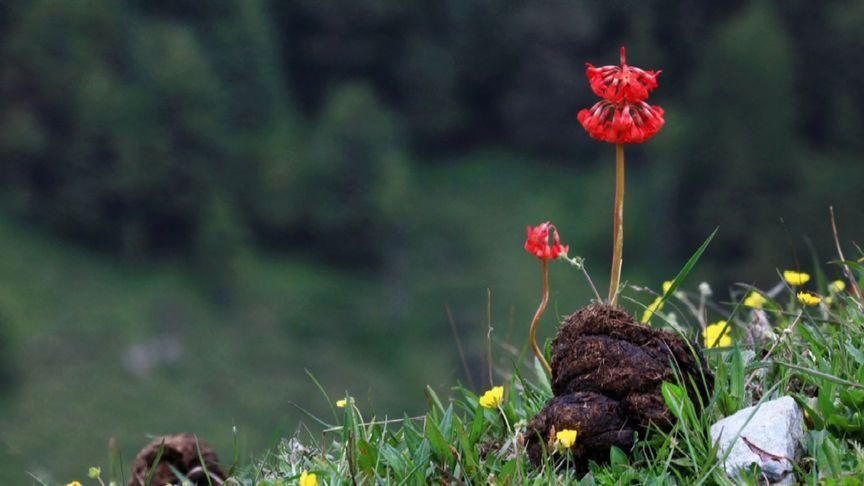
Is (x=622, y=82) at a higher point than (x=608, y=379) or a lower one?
higher

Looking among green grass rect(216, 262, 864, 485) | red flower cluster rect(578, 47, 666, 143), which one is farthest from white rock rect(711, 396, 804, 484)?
red flower cluster rect(578, 47, 666, 143)

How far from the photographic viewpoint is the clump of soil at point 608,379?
3.01 meters

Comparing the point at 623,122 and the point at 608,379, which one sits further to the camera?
the point at 623,122

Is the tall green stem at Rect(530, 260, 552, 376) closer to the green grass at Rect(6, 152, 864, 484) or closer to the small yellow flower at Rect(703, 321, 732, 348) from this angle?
the small yellow flower at Rect(703, 321, 732, 348)

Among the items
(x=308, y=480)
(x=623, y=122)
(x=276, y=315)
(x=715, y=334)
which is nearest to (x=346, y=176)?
(x=276, y=315)

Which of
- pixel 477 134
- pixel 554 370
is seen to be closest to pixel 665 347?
pixel 554 370

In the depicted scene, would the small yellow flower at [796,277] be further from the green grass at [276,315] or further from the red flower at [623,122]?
the green grass at [276,315]

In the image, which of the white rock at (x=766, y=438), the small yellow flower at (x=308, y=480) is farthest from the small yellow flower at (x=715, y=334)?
the small yellow flower at (x=308, y=480)

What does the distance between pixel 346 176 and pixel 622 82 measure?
236 feet

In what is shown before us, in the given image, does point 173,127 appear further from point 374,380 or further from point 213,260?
point 374,380

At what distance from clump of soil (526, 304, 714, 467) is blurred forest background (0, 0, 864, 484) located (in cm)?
5037

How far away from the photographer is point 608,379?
3.07 metres

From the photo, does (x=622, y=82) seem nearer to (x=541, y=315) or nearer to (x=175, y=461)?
(x=541, y=315)

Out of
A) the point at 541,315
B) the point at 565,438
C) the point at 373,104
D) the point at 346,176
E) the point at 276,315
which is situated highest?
the point at 541,315
